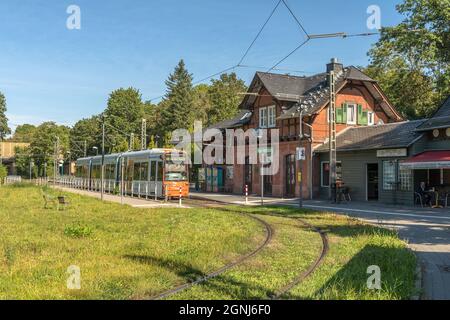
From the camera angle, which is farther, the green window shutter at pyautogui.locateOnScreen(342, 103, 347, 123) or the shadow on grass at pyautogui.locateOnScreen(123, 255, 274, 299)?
the green window shutter at pyautogui.locateOnScreen(342, 103, 347, 123)

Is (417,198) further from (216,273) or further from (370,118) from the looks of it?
(216,273)

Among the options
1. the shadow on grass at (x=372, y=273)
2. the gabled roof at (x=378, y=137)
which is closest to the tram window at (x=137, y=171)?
the gabled roof at (x=378, y=137)

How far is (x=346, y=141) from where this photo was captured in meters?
32.0

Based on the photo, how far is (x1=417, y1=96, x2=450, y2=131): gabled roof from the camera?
25406mm

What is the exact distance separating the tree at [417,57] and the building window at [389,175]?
7.41 metres

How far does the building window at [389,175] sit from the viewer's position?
2743 cm

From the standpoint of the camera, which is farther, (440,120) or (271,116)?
(271,116)

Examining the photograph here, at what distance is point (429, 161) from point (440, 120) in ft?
10.8

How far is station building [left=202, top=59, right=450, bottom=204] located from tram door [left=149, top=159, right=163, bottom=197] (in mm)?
9070

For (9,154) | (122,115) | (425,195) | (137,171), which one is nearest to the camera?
(425,195)

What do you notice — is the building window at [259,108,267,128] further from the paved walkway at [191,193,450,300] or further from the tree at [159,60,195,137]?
the tree at [159,60,195,137]

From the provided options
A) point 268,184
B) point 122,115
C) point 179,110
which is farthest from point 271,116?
point 122,115

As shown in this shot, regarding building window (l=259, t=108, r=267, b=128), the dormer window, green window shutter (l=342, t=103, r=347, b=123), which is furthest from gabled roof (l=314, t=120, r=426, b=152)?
building window (l=259, t=108, r=267, b=128)
